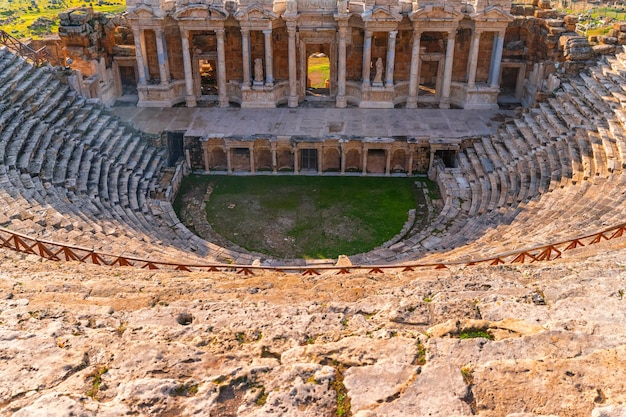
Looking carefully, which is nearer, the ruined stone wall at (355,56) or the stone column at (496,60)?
the stone column at (496,60)

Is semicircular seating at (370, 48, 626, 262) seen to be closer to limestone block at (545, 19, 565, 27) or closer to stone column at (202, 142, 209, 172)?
limestone block at (545, 19, 565, 27)

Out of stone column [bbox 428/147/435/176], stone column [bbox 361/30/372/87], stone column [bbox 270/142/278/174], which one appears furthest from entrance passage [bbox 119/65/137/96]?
stone column [bbox 428/147/435/176]

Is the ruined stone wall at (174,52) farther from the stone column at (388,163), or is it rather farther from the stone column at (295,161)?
the stone column at (388,163)

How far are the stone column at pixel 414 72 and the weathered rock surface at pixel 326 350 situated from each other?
18.5 m

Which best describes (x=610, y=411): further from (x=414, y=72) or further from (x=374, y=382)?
(x=414, y=72)

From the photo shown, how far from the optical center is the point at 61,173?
1789cm

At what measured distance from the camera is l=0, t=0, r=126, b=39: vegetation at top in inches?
1548

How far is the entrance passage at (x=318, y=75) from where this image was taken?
30.7 metres

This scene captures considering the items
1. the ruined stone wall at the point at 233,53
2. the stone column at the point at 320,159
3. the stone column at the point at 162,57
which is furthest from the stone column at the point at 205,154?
the ruined stone wall at the point at 233,53

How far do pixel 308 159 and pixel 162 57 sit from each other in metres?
8.38

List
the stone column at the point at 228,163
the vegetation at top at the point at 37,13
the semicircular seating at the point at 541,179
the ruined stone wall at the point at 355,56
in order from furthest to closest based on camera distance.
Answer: the vegetation at top at the point at 37,13, the ruined stone wall at the point at 355,56, the stone column at the point at 228,163, the semicircular seating at the point at 541,179

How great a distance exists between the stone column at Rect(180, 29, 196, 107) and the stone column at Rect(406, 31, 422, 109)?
9.94 meters

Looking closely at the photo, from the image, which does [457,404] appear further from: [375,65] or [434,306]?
[375,65]

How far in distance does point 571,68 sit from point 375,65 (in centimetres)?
859
